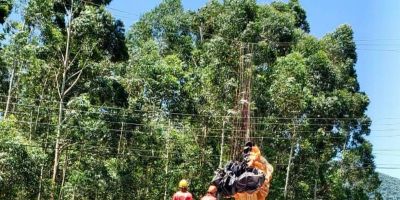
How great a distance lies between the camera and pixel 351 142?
32844 millimetres

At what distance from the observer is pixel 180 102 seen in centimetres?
3078

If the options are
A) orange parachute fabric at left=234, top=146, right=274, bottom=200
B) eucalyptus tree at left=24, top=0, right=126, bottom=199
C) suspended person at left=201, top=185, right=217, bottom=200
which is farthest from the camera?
eucalyptus tree at left=24, top=0, right=126, bottom=199

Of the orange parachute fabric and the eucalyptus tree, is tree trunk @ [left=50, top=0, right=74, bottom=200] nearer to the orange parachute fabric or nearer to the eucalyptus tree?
the eucalyptus tree

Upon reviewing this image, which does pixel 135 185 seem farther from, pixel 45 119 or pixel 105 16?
pixel 105 16

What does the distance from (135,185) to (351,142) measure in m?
11.6

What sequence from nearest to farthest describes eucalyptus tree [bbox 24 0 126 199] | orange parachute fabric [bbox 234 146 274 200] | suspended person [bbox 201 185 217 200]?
suspended person [bbox 201 185 217 200], orange parachute fabric [bbox 234 146 274 200], eucalyptus tree [bbox 24 0 126 199]

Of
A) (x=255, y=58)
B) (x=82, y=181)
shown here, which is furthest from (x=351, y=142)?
(x=82, y=181)

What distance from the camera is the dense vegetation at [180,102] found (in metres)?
23.7

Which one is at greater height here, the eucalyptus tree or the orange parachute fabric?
the eucalyptus tree

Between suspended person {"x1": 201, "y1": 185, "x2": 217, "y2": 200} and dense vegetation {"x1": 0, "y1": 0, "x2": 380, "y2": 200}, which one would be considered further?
dense vegetation {"x1": 0, "y1": 0, "x2": 380, "y2": 200}

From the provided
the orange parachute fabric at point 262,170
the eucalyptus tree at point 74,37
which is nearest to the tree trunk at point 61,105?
the eucalyptus tree at point 74,37

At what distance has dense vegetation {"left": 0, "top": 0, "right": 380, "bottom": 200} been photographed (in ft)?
77.9

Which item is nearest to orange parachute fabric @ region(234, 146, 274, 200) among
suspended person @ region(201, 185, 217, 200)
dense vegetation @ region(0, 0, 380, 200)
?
suspended person @ region(201, 185, 217, 200)

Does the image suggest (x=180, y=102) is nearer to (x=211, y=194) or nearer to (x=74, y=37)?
(x=74, y=37)
